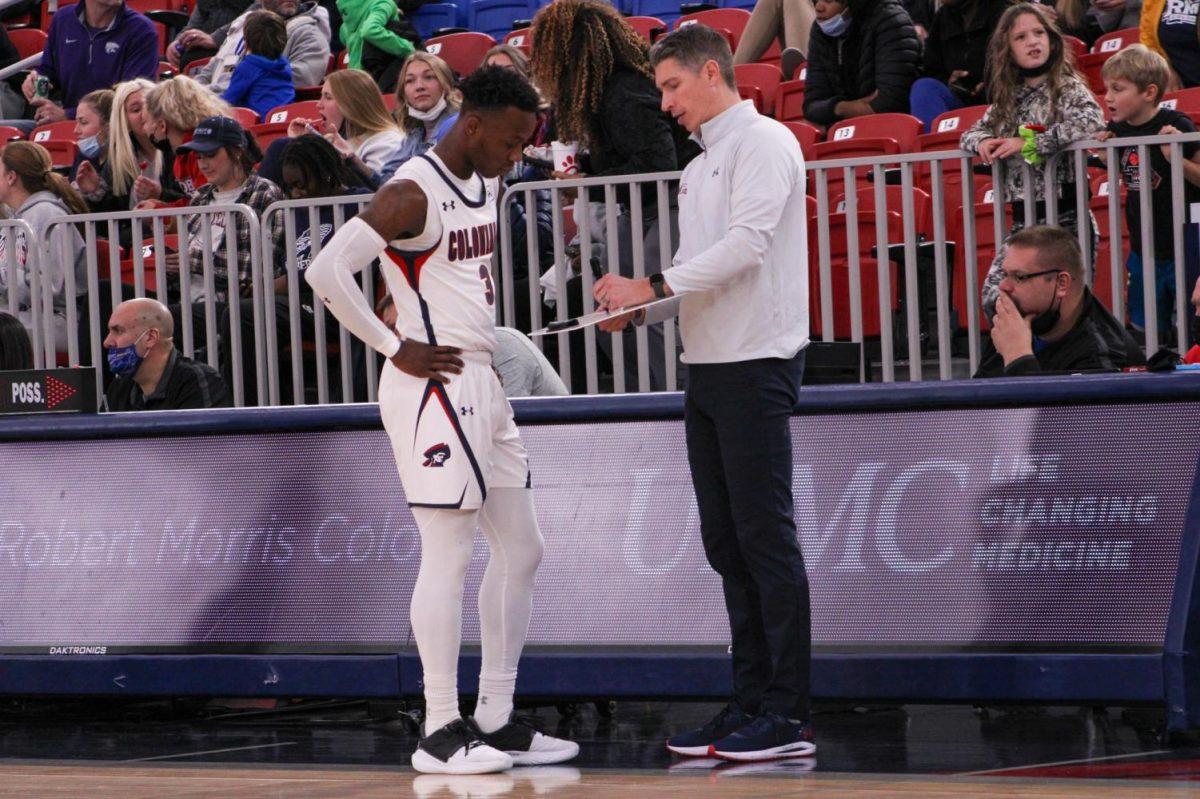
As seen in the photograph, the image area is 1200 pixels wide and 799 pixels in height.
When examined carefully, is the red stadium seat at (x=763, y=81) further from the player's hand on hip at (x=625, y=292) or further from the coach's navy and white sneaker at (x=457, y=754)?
the coach's navy and white sneaker at (x=457, y=754)

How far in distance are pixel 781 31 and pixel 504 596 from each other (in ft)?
25.5

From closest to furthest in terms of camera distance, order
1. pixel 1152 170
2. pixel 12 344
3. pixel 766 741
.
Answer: pixel 766 741, pixel 1152 170, pixel 12 344

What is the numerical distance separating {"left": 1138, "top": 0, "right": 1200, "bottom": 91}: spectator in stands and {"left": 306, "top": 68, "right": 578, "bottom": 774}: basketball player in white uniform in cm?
548

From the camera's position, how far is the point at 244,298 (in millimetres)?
8961

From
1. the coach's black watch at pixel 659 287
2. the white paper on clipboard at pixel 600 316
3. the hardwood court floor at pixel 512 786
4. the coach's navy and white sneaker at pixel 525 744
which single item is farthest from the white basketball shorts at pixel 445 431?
the hardwood court floor at pixel 512 786

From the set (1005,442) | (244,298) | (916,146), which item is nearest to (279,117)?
(244,298)

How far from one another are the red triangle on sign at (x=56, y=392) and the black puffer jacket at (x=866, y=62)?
5.28 metres

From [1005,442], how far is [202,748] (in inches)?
107

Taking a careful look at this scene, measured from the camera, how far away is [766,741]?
16.4ft

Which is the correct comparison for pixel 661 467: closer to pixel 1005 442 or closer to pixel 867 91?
pixel 1005 442

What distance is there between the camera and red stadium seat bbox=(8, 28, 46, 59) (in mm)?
17031

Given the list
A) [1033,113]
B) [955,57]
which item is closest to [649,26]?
[955,57]

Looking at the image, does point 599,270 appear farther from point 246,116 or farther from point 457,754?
point 246,116

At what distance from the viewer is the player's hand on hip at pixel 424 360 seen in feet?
16.8
